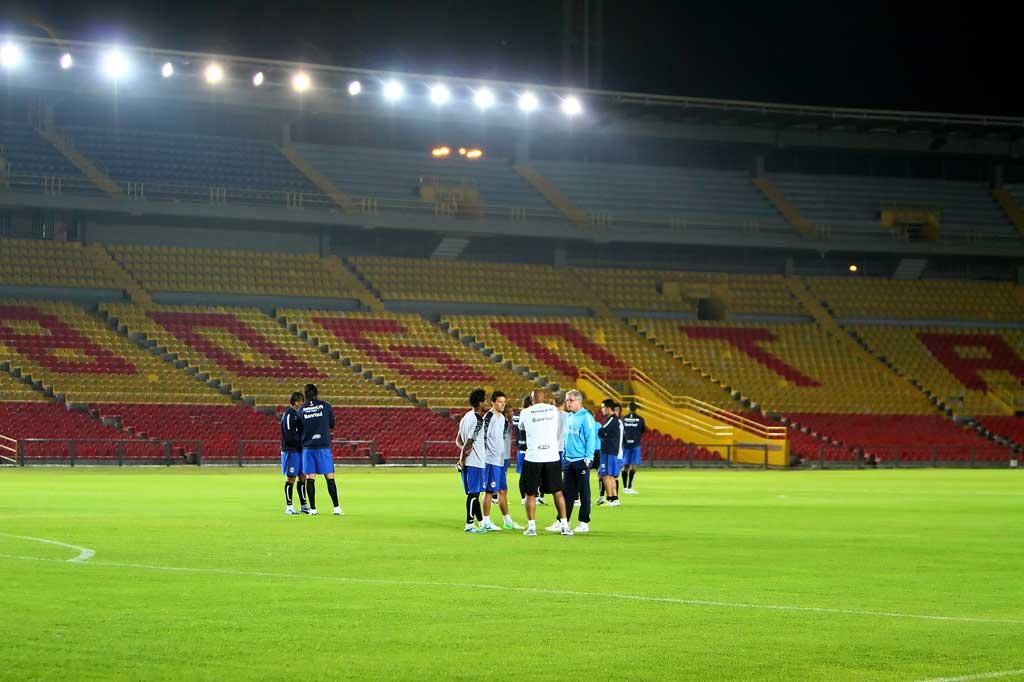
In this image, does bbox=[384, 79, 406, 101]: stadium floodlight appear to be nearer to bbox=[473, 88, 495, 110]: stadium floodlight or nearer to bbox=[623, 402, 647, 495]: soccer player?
bbox=[473, 88, 495, 110]: stadium floodlight

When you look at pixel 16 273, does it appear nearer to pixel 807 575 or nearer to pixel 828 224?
pixel 828 224

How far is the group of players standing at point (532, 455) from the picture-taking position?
21.0 meters

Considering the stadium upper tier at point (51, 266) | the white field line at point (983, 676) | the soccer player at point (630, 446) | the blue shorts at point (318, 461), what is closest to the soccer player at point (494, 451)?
the blue shorts at point (318, 461)

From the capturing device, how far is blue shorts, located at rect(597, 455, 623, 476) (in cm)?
3086

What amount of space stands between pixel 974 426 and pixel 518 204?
21.2 metres

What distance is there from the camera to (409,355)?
204 feet

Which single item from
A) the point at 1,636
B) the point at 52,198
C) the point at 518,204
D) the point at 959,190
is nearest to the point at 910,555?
the point at 1,636

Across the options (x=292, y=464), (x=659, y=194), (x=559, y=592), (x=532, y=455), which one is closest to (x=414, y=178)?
(x=659, y=194)

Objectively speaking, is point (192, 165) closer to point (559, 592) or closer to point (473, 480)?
point (473, 480)

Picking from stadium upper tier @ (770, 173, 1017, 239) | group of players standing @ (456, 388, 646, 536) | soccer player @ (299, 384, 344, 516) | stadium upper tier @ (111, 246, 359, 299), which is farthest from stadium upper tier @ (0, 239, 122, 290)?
group of players standing @ (456, 388, 646, 536)

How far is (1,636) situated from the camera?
10.8m

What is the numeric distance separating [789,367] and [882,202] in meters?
12.8

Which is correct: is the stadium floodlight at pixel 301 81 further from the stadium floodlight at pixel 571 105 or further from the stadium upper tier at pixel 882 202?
the stadium upper tier at pixel 882 202

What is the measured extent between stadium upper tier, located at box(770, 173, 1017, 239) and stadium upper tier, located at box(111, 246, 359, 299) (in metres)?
22.7
